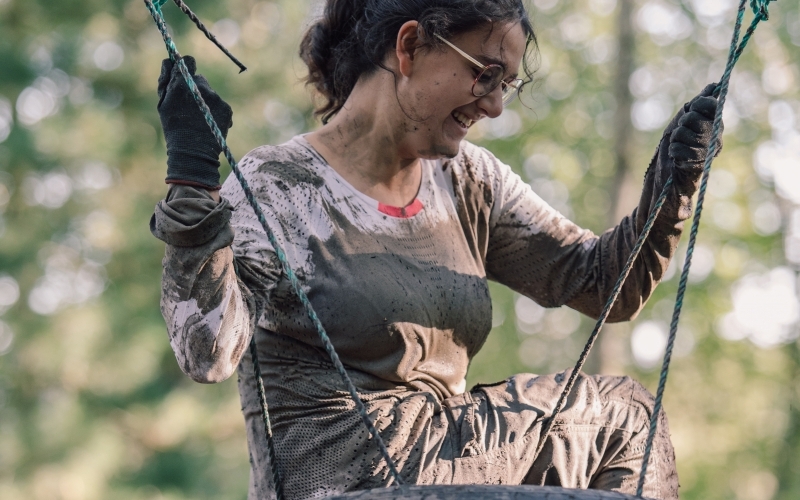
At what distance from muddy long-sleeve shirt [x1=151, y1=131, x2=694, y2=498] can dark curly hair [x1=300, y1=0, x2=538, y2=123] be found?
27 centimetres

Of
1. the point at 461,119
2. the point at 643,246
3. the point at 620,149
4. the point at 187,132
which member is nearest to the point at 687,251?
the point at 643,246

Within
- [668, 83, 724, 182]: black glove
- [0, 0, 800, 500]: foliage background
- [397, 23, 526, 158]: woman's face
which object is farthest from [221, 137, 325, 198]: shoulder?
[0, 0, 800, 500]: foliage background

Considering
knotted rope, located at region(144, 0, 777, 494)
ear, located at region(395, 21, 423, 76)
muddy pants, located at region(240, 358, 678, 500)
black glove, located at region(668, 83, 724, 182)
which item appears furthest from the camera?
ear, located at region(395, 21, 423, 76)

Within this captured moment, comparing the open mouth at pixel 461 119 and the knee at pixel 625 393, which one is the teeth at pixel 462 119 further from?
the knee at pixel 625 393

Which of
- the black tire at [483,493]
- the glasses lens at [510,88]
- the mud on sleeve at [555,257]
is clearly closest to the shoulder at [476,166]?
the mud on sleeve at [555,257]

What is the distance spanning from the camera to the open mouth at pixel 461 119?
2.27 m

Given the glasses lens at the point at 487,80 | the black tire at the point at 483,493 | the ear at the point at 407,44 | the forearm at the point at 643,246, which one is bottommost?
the black tire at the point at 483,493

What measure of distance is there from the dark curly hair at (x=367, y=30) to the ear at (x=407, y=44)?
27mm

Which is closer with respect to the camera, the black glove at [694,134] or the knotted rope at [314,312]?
the knotted rope at [314,312]

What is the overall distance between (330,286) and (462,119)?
1.78 ft

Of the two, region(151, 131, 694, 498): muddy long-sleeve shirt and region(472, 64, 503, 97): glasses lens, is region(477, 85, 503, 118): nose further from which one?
region(151, 131, 694, 498): muddy long-sleeve shirt

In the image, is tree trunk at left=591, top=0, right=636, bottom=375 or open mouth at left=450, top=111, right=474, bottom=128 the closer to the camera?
open mouth at left=450, top=111, right=474, bottom=128

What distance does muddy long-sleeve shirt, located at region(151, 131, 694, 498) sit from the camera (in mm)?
1790

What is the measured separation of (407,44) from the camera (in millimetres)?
2256
